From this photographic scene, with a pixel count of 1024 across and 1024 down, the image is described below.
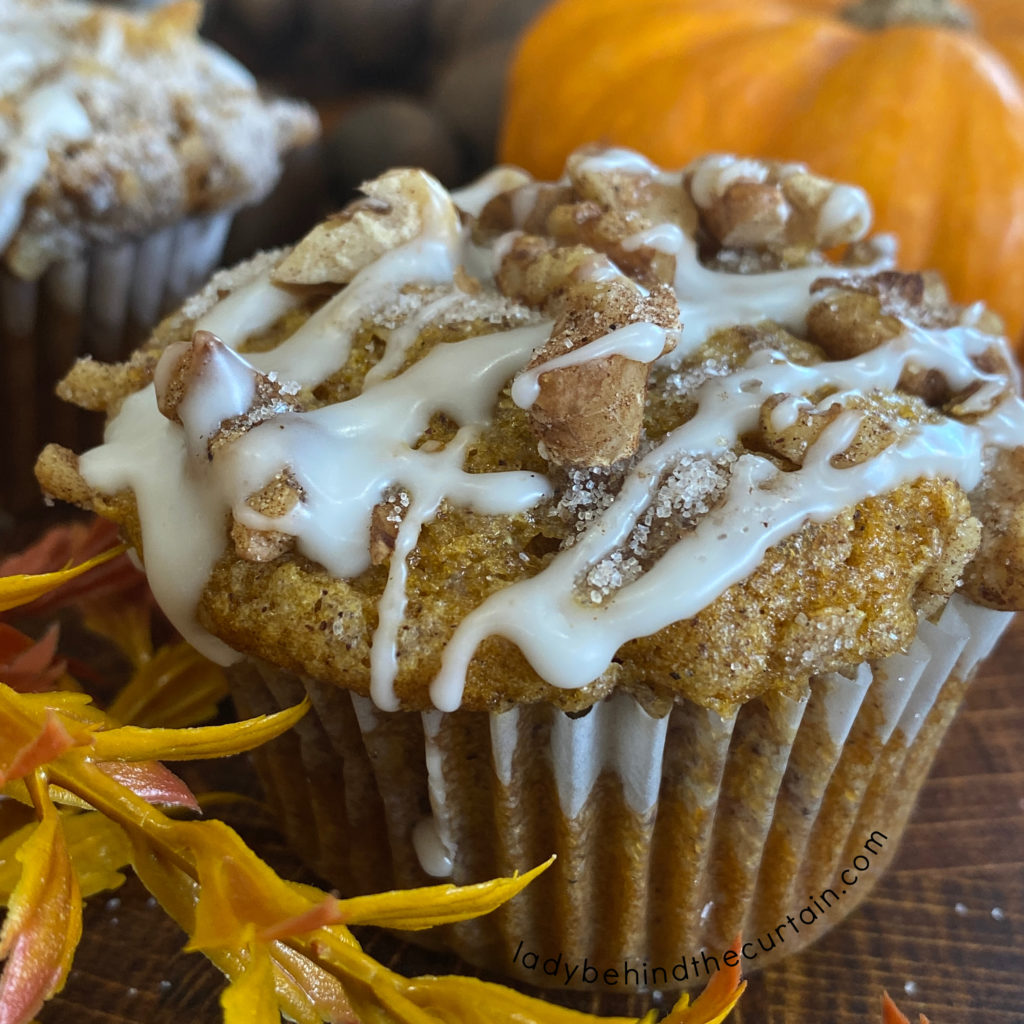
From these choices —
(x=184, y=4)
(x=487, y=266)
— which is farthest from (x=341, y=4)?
(x=487, y=266)

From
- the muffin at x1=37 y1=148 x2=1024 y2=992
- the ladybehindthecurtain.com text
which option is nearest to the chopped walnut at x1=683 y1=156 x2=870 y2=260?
the muffin at x1=37 y1=148 x2=1024 y2=992

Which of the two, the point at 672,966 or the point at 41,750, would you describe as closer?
the point at 41,750

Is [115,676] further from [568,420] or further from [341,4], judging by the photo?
[341,4]

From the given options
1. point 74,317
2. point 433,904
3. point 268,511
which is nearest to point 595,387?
point 268,511

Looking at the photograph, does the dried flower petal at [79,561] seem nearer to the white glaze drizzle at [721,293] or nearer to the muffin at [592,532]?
the muffin at [592,532]

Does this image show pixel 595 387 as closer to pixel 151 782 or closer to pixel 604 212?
pixel 604 212

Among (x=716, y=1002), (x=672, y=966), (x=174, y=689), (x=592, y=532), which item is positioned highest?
(x=592, y=532)

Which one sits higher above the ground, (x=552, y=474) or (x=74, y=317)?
(x=552, y=474)
